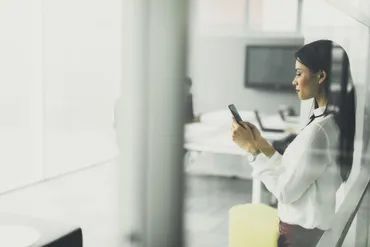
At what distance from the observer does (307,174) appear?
107cm

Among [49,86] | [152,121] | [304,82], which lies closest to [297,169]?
[304,82]

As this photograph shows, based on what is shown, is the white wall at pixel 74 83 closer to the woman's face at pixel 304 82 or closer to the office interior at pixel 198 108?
the office interior at pixel 198 108

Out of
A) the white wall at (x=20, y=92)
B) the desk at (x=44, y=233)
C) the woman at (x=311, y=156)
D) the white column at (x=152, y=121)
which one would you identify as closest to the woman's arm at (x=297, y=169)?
the woman at (x=311, y=156)

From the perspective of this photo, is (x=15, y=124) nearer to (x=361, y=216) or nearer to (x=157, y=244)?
(x=361, y=216)

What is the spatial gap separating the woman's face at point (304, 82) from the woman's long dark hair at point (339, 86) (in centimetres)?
1

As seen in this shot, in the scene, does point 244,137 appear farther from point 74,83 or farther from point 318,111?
point 74,83

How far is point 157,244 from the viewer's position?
0.65 m

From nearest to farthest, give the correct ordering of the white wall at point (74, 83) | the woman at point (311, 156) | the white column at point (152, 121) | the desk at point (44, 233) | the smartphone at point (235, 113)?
the white column at point (152, 121) < the smartphone at point (235, 113) < the woman at point (311, 156) < the desk at point (44, 233) < the white wall at point (74, 83)

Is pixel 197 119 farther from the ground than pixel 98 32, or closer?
closer

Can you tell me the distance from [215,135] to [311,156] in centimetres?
29

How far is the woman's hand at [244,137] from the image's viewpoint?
902 mm

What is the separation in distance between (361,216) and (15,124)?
3616 millimetres

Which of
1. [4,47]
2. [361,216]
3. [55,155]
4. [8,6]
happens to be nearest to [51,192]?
[55,155]

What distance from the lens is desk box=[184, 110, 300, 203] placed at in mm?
721
